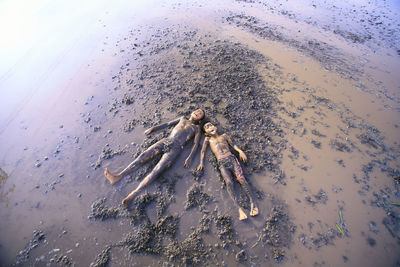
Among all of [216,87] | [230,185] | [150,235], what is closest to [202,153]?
[230,185]

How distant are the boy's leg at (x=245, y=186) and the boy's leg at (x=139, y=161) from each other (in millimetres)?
2027

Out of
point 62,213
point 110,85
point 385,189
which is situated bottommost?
point 385,189

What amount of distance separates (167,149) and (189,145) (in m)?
0.71

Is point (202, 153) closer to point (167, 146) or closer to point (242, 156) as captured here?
point (167, 146)

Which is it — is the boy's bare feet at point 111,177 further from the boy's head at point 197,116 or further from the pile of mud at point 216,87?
the boy's head at point 197,116

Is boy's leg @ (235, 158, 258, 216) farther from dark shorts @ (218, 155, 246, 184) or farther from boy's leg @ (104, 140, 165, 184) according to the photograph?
boy's leg @ (104, 140, 165, 184)

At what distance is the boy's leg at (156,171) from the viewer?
4495 millimetres

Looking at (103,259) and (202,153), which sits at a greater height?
(202,153)

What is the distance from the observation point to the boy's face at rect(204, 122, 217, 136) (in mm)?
5645

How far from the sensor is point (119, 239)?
4.09 m

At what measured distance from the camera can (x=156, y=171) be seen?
16.0 ft

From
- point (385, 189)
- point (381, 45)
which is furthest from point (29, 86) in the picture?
point (381, 45)

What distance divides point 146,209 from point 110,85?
499 cm

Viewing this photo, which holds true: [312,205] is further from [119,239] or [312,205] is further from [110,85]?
[110,85]
